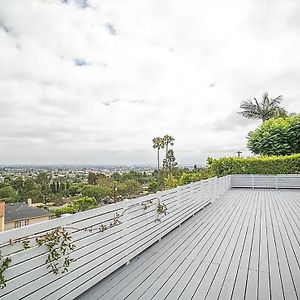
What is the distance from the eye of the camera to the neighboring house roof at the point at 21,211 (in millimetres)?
3855

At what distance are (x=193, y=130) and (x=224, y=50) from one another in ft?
44.6

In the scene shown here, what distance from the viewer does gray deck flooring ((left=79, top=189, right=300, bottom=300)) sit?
101 inches

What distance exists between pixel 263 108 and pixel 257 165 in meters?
9.91

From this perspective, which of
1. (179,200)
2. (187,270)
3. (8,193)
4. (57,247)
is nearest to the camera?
(57,247)

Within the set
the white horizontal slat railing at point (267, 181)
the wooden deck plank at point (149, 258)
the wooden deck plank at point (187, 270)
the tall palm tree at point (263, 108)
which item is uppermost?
the tall palm tree at point (263, 108)

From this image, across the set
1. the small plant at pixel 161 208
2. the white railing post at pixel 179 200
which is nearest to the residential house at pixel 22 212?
the small plant at pixel 161 208

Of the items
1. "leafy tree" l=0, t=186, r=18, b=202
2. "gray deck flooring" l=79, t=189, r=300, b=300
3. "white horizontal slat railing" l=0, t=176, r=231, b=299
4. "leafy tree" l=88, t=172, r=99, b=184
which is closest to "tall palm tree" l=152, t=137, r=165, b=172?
"leafy tree" l=88, t=172, r=99, b=184

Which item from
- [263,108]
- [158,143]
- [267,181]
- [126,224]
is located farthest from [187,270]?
[263,108]

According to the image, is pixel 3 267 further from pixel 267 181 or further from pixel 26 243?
pixel 267 181

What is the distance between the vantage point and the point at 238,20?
736 centimetres

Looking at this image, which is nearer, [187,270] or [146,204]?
[187,270]

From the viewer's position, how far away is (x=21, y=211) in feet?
14.1

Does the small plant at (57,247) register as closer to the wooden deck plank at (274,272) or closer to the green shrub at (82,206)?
the green shrub at (82,206)

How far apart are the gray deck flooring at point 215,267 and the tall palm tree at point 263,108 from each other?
1966 centimetres
